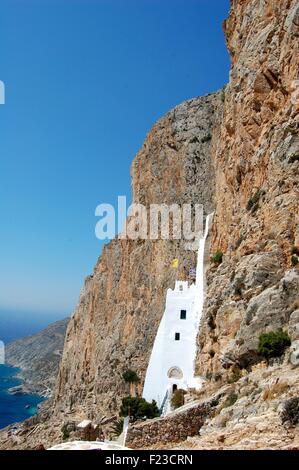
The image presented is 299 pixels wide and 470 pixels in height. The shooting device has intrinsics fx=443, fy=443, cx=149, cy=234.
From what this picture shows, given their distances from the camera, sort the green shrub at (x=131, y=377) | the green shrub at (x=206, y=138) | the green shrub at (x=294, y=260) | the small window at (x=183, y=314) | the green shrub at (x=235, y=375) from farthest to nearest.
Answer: the green shrub at (x=206, y=138), the green shrub at (x=131, y=377), the small window at (x=183, y=314), the green shrub at (x=294, y=260), the green shrub at (x=235, y=375)

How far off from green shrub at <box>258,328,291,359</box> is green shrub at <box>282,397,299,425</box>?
4546 millimetres

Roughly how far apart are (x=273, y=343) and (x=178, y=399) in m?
8.34

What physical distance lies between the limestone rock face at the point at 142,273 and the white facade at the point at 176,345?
8093 millimetres

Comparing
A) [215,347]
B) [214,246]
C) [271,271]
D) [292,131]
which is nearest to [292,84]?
[292,131]

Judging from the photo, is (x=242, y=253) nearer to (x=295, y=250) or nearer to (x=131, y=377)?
Result: (x=295, y=250)

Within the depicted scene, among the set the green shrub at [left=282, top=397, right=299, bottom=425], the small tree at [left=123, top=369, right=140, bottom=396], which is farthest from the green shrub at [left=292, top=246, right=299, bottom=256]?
the small tree at [left=123, top=369, right=140, bottom=396]

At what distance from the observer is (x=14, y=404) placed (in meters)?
86.4

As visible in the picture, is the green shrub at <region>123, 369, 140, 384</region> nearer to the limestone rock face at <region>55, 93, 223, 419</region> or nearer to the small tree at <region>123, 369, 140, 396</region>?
the small tree at <region>123, 369, 140, 396</region>

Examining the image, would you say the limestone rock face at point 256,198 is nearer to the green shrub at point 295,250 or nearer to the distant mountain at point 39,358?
the green shrub at point 295,250

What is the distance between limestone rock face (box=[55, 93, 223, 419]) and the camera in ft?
126

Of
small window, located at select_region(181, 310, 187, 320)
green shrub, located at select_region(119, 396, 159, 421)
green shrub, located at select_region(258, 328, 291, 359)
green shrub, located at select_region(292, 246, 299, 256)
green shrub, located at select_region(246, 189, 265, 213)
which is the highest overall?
green shrub, located at select_region(246, 189, 265, 213)

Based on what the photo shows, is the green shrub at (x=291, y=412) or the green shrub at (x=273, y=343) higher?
the green shrub at (x=273, y=343)

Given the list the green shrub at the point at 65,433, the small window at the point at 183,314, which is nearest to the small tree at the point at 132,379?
the green shrub at the point at 65,433

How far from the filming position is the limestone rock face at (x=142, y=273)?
1508 inches
